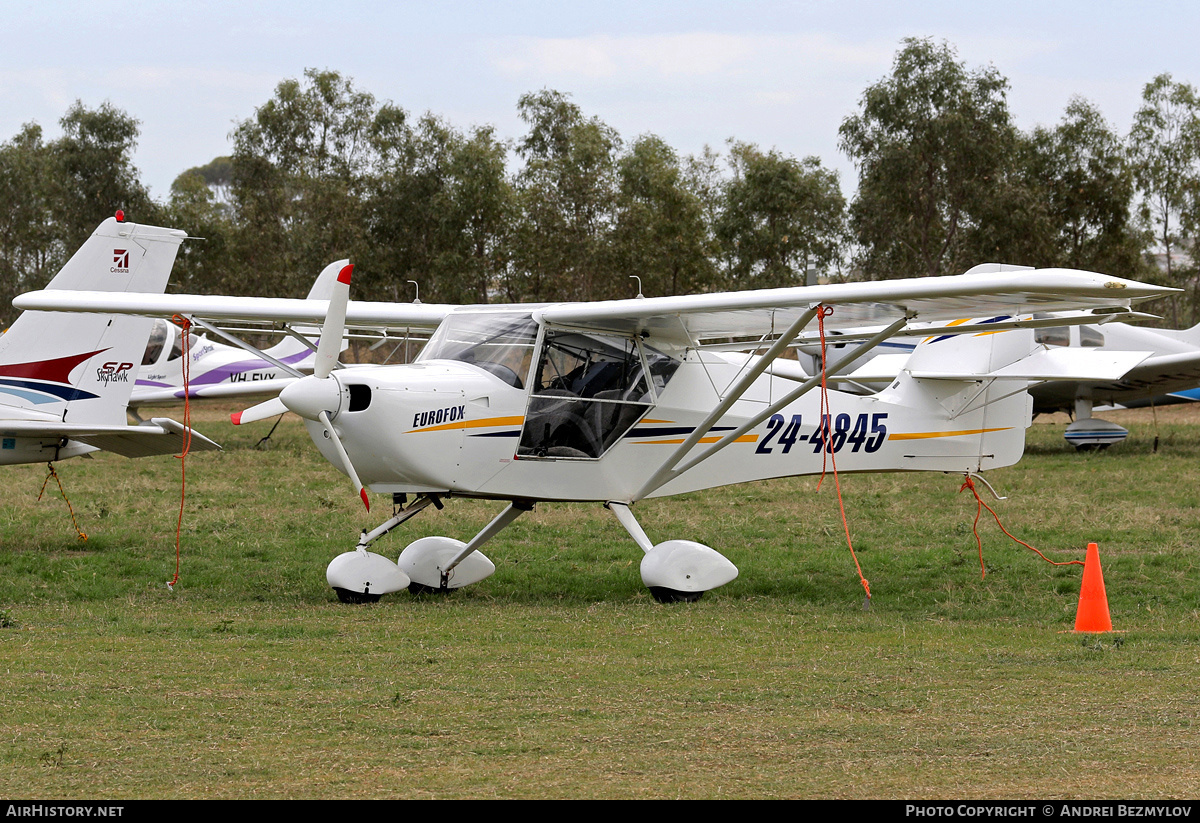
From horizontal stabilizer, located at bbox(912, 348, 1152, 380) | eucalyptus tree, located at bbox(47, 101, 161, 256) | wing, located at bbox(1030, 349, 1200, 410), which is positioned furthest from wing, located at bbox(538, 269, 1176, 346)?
eucalyptus tree, located at bbox(47, 101, 161, 256)

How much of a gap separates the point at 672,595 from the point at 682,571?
0.23 m

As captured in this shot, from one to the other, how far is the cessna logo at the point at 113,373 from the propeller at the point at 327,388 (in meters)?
4.34

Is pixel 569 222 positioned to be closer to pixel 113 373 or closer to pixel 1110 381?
pixel 1110 381

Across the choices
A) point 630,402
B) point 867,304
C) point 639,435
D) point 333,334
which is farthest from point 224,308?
point 867,304

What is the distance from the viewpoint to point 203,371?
27.1m

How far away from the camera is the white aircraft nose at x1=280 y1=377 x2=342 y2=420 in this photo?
9141mm

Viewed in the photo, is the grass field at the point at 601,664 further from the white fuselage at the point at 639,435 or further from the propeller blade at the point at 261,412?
the propeller blade at the point at 261,412

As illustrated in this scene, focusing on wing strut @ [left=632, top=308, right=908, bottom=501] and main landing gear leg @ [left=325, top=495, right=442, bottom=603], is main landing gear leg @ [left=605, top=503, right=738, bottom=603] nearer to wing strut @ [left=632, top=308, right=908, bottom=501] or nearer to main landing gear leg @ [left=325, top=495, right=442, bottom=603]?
wing strut @ [left=632, top=308, right=908, bottom=501]

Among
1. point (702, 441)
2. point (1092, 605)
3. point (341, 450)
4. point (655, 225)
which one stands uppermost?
point (655, 225)

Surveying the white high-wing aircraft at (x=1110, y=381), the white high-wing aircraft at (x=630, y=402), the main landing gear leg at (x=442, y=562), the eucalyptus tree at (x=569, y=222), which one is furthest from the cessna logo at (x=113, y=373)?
the eucalyptus tree at (x=569, y=222)

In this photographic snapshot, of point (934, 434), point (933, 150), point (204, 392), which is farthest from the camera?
point (933, 150)

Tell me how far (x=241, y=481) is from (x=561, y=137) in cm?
3511

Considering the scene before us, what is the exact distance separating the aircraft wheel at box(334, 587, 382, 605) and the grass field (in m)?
0.16

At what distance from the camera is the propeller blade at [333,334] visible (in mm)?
9359
